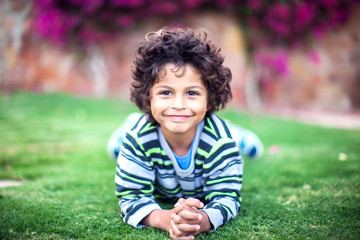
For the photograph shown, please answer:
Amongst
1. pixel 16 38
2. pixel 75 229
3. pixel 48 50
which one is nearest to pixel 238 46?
pixel 48 50

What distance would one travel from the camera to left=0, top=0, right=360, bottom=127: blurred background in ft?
20.8

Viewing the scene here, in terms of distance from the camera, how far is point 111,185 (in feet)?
8.41

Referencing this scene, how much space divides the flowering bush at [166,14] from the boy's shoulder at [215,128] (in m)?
5.13

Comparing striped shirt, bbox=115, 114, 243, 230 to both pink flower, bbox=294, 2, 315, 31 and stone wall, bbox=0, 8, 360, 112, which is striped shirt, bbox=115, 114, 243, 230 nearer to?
stone wall, bbox=0, 8, 360, 112

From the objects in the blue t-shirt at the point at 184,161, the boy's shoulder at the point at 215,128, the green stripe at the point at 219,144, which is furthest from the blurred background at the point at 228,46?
the blue t-shirt at the point at 184,161

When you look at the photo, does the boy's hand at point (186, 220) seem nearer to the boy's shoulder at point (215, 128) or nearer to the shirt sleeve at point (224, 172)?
the shirt sleeve at point (224, 172)

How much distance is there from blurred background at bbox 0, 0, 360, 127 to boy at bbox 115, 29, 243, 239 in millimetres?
5032

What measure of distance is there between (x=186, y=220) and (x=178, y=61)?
0.91m

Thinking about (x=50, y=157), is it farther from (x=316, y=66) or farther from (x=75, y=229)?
(x=316, y=66)

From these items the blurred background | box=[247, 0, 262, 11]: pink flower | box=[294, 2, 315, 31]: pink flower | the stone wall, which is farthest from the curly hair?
box=[294, 2, 315, 31]: pink flower

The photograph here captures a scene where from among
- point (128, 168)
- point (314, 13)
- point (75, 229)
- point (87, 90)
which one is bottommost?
point (75, 229)

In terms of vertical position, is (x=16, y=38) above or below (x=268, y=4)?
below

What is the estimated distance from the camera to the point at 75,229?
1728mm

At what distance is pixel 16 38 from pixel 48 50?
65 centimetres
